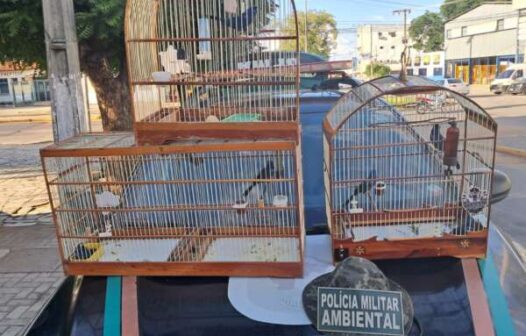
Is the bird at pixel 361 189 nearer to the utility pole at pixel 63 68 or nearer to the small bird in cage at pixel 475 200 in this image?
the small bird in cage at pixel 475 200

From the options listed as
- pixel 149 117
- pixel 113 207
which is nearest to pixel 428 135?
pixel 149 117

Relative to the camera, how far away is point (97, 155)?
183 cm

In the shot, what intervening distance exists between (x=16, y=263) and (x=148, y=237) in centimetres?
325

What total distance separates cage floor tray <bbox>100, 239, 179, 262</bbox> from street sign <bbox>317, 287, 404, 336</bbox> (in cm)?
65

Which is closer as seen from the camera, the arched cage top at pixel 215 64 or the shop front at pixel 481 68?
the arched cage top at pixel 215 64

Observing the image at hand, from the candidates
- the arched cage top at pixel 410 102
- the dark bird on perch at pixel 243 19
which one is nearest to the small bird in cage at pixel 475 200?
the arched cage top at pixel 410 102

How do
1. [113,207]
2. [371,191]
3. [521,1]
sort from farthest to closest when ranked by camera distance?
[521,1]
[371,191]
[113,207]

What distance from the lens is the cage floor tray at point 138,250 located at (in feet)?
6.15

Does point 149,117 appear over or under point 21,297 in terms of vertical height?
over

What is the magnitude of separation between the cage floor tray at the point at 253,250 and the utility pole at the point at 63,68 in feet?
7.21

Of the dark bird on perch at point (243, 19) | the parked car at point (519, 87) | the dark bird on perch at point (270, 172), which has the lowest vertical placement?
the parked car at point (519, 87)

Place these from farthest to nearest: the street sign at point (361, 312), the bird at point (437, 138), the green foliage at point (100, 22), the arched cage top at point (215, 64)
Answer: the green foliage at point (100, 22), the arched cage top at point (215, 64), the bird at point (437, 138), the street sign at point (361, 312)

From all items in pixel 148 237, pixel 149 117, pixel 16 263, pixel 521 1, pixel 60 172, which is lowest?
pixel 16 263

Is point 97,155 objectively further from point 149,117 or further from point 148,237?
point 149,117
